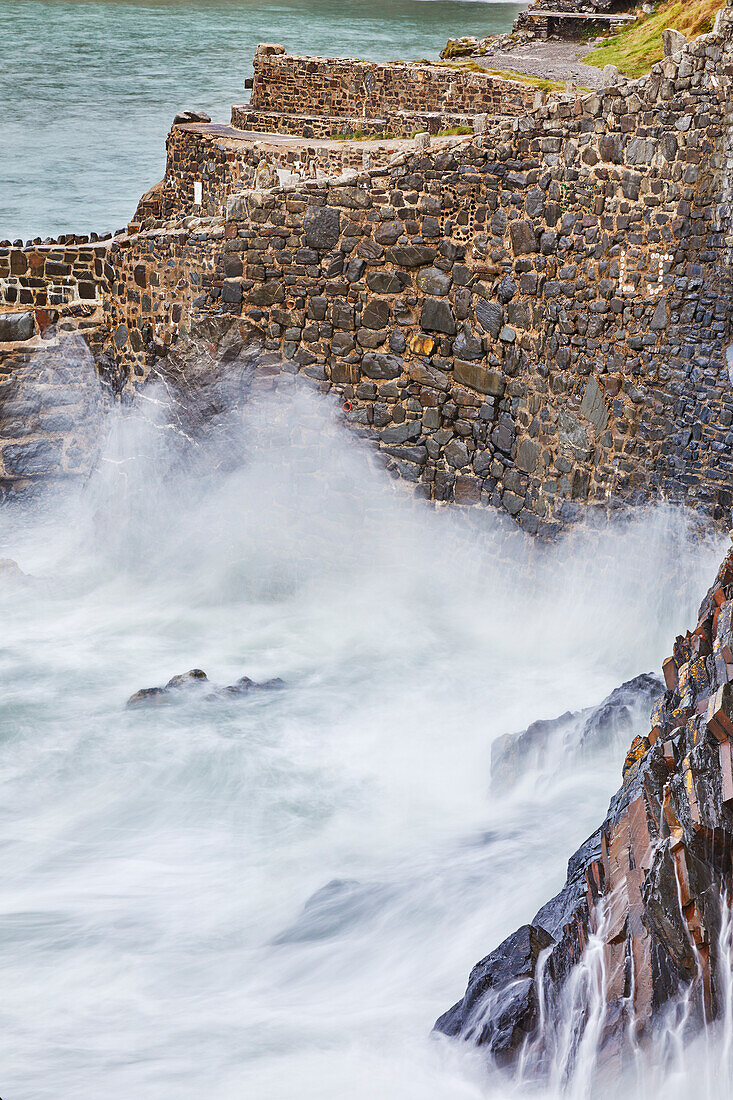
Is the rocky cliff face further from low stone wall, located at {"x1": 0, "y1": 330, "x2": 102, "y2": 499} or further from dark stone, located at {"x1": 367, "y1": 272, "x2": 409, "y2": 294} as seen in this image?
low stone wall, located at {"x1": 0, "y1": 330, "x2": 102, "y2": 499}

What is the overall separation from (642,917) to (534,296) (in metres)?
5.69

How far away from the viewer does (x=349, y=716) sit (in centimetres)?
810

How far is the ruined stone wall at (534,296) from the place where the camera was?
798 cm

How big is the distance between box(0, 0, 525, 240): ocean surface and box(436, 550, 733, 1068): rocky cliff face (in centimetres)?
2170

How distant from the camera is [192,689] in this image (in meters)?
8.37

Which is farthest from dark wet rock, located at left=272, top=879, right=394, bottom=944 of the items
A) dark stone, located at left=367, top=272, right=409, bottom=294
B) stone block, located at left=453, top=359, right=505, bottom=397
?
dark stone, located at left=367, top=272, right=409, bottom=294

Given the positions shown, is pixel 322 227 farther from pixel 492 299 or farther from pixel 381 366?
A: pixel 492 299

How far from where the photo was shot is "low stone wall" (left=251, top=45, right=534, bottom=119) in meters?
17.8

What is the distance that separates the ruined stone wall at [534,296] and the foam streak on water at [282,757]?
16.5 inches

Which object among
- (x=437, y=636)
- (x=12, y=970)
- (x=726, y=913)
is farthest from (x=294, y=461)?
(x=726, y=913)

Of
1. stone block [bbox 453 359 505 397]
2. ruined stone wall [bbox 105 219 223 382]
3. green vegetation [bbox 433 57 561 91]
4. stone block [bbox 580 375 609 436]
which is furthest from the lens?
green vegetation [bbox 433 57 561 91]

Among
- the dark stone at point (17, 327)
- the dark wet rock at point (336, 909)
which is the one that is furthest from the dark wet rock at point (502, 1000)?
the dark stone at point (17, 327)

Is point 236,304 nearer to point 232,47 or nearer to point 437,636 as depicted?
point 437,636

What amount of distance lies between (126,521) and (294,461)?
1.75 metres
